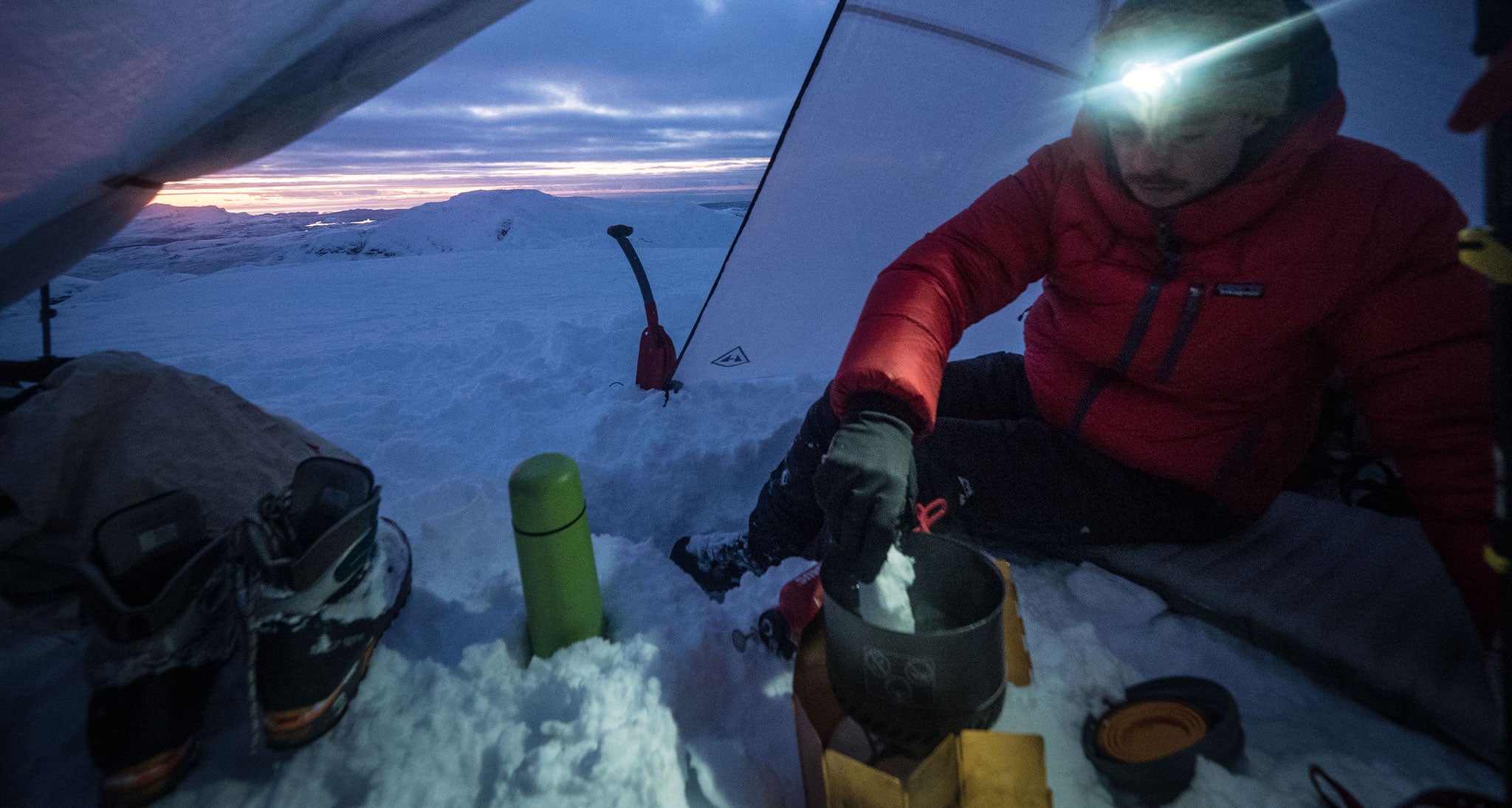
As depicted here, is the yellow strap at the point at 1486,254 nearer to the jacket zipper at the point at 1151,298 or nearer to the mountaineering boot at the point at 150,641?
the jacket zipper at the point at 1151,298

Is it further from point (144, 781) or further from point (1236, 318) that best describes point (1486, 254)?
point (144, 781)

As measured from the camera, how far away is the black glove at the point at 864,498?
1.00 metres

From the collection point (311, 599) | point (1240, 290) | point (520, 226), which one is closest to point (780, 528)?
point (311, 599)

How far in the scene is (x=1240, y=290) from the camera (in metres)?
1.21

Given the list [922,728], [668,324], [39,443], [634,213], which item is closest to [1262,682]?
[922,728]

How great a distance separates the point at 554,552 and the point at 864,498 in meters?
0.62

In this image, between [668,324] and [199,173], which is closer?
[199,173]

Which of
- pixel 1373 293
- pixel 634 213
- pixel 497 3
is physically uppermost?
pixel 497 3

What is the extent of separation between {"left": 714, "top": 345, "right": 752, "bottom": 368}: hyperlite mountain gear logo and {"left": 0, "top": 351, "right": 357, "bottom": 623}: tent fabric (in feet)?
6.33

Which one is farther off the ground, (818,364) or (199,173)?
(199,173)

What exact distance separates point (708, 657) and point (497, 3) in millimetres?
1773

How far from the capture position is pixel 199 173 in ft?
6.11

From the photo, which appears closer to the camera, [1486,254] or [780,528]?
[1486,254]

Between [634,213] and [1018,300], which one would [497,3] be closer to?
[1018,300]
